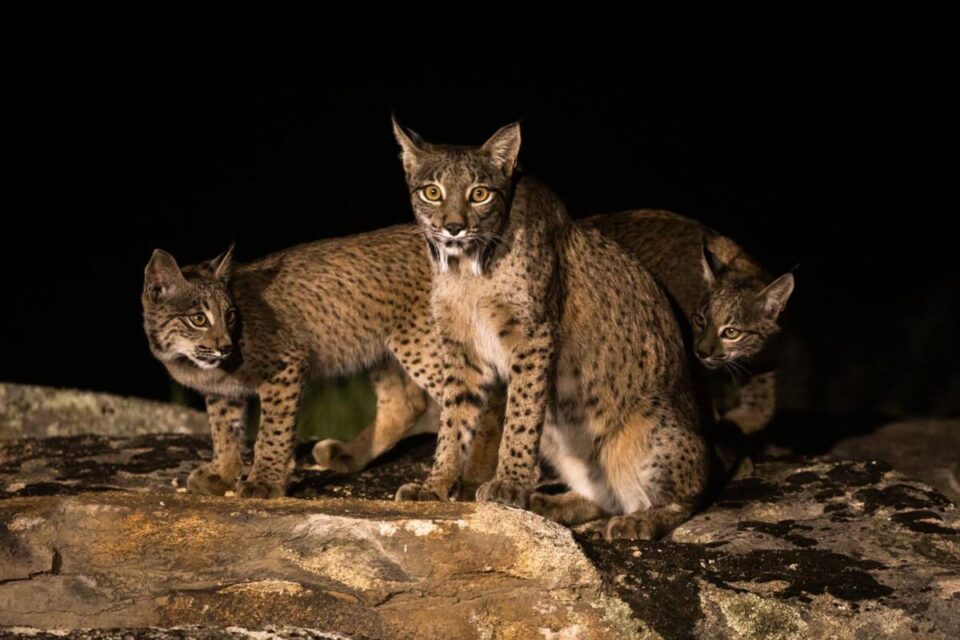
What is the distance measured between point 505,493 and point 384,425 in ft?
5.91

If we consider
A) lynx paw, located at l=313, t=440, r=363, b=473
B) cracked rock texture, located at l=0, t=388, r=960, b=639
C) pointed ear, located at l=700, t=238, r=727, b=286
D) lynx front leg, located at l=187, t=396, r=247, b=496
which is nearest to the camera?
cracked rock texture, located at l=0, t=388, r=960, b=639

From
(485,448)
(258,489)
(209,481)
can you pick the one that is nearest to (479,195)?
(485,448)

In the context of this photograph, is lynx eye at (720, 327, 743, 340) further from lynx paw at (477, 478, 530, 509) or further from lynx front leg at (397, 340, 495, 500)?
lynx paw at (477, 478, 530, 509)

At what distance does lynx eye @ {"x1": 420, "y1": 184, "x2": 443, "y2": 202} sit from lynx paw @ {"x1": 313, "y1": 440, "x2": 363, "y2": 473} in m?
1.96

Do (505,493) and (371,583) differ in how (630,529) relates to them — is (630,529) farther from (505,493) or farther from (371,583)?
(371,583)

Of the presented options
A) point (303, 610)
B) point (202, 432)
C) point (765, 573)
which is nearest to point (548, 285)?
point (765, 573)

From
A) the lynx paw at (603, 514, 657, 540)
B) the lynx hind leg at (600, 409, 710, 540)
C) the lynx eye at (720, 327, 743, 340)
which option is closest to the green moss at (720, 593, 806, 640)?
the lynx paw at (603, 514, 657, 540)

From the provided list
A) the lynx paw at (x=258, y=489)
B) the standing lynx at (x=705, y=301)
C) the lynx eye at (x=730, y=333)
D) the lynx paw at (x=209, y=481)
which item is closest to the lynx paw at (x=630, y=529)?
the standing lynx at (x=705, y=301)

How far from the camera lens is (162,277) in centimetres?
653

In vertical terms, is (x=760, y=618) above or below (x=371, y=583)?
below

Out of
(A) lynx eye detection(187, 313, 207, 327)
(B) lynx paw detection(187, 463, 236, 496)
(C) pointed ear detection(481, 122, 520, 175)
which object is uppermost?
(C) pointed ear detection(481, 122, 520, 175)

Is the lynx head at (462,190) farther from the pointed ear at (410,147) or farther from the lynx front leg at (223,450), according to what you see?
the lynx front leg at (223,450)

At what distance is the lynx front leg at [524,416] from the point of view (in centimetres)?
582

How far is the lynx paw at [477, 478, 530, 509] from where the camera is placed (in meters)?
5.72
